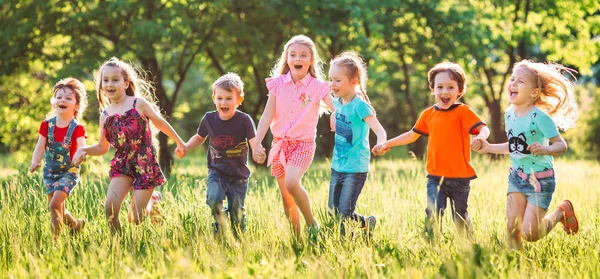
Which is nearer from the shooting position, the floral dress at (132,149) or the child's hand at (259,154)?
the child's hand at (259,154)

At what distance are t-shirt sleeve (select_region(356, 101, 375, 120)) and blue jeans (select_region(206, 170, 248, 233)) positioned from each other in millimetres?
1184

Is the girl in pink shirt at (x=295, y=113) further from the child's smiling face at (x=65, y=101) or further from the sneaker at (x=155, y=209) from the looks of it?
the child's smiling face at (x=65, y=101)

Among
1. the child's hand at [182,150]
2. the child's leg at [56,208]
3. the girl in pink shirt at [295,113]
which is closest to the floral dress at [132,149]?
the child's hand at [182,150]

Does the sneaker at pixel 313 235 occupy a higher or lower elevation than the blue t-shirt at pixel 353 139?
lower

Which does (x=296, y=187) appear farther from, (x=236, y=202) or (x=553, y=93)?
(x=553, y=93)

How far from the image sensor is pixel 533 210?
15.5ft

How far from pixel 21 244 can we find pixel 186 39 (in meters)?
8.03

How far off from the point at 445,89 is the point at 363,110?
27.7 inches

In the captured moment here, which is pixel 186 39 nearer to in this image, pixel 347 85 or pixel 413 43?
pixel 413 43

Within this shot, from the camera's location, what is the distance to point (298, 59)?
5.66m

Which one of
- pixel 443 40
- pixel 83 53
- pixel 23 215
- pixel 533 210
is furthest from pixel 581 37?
pixel 23 215

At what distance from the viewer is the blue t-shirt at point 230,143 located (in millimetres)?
5629

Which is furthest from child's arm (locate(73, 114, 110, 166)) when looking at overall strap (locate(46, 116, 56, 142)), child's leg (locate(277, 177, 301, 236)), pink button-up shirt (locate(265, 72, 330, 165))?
child's leg (locate(277, 177, 301, 236))

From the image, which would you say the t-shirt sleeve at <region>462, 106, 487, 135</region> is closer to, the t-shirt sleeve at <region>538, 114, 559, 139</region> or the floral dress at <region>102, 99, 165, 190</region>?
the t-shirt sleeve at <region>538, 114, 559, 139</region>
